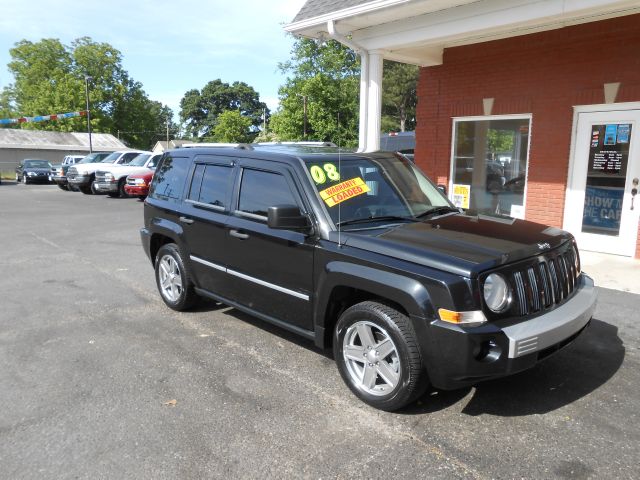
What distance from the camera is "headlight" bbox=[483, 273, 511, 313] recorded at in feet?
9.81

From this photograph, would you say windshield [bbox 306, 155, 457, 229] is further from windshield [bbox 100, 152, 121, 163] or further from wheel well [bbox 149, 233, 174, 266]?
windshield [bbox 100, 152, 121, 163]

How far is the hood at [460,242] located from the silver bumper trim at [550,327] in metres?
0.39

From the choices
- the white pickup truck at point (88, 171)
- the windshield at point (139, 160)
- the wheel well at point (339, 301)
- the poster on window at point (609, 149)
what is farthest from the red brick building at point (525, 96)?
the white pickup truck at point (88, 171)

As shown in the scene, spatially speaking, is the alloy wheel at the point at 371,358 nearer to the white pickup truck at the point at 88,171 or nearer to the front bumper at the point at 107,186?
the front bumper at the point at 107,186

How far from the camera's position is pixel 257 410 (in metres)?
3.38

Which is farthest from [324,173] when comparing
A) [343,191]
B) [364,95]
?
[364,95]

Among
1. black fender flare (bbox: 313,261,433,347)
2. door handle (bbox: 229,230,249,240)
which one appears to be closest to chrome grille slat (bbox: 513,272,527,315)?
black fender flare (bbox: 313,261,433,347)

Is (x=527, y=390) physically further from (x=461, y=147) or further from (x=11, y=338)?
(x=461, y=147)

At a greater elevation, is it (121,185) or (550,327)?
(550,327)

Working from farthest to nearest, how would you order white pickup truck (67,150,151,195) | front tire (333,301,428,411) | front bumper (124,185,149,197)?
1. white pickup truck (67,150,151,195)
2. front bumper (124,185,149,197)
3. front tire (333,301,428,411)

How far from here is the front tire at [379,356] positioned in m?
3.13

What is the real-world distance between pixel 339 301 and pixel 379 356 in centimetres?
52

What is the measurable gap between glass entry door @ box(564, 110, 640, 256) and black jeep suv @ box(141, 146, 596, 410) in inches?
180

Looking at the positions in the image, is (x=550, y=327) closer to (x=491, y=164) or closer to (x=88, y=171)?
(x=491, y=164)
